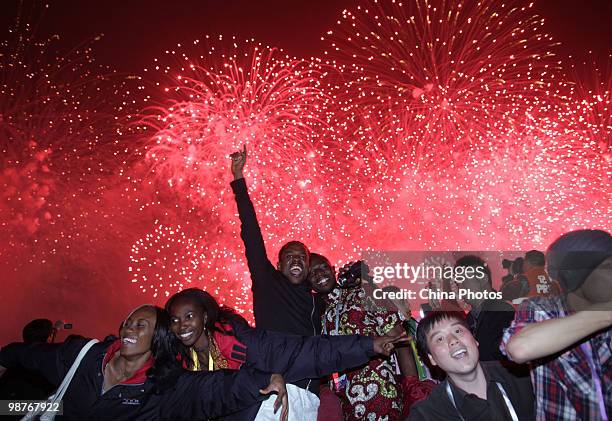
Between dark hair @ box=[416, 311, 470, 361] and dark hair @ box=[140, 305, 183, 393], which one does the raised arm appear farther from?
dark hair @ box=[416, 311, 470, 361]

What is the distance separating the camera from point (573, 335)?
1.79m

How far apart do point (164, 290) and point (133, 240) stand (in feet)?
5.92

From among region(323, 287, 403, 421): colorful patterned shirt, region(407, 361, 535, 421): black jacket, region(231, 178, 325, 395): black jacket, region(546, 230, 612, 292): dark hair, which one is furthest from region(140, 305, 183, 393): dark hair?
region(546, 230, 612, 292): dark hair

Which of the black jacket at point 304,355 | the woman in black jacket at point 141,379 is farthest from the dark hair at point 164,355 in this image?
the black jacket at point 304,355

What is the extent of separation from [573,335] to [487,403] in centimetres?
75

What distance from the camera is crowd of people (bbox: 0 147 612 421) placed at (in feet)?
6.38

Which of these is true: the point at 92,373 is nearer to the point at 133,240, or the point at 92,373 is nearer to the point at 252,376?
the point at 252,376

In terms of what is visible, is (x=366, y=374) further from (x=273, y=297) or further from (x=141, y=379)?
(x=141, y=379)

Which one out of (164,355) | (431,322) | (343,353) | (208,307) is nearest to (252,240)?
(208,307)

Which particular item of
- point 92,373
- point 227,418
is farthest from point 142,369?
point 227,418

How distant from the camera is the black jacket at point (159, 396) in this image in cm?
292

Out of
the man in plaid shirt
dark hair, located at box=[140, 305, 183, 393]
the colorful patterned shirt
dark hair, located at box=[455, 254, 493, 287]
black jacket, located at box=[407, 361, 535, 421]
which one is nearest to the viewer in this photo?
the man in plaid shirt

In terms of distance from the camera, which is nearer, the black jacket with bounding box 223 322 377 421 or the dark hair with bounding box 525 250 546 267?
the black jacket with bounding box 223 322 377 421

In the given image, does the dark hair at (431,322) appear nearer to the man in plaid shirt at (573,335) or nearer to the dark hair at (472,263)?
the man in plaid shirt at (573,335)
